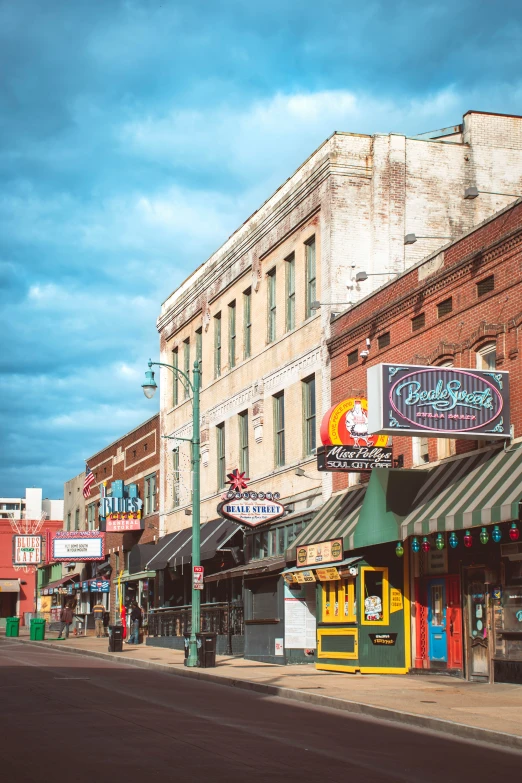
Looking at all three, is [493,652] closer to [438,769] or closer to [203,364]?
[438,769]

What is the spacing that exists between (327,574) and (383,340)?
5927 millimetres

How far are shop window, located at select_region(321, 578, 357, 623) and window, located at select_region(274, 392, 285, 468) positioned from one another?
5829mm

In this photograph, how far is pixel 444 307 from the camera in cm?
2359

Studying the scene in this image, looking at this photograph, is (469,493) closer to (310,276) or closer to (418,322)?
(418,322)

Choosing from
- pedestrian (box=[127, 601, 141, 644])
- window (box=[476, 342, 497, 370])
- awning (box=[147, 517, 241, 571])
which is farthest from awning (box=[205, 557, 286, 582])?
window (box=[476, 342, 497, 370])

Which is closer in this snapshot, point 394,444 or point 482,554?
point 482,554

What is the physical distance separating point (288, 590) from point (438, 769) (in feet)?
57.9

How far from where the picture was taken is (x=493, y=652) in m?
20.6

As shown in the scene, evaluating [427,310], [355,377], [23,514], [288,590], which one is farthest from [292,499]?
[23,514]

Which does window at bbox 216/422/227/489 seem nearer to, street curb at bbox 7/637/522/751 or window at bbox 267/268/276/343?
window at bbox 267/268/276/343

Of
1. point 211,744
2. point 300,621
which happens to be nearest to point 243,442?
point 300,621

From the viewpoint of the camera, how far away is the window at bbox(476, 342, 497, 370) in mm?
21922

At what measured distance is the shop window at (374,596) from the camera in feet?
80.0

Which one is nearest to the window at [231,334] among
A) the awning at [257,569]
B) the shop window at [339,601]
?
the awning at [257,569]
